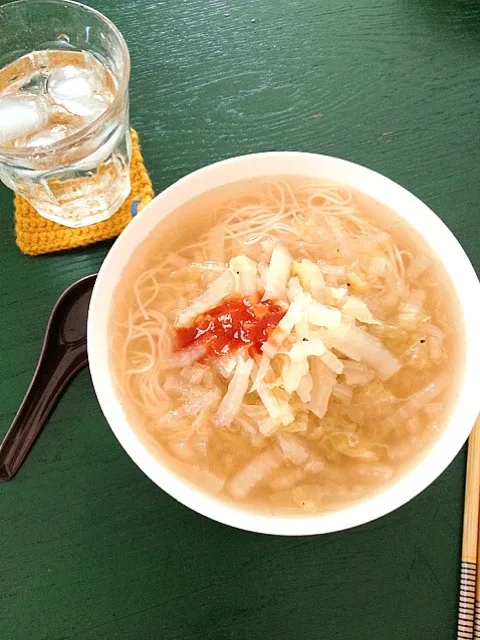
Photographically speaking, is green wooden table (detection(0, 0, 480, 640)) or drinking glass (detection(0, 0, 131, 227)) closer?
green wooden table (detection(0, 0, 480, 640))

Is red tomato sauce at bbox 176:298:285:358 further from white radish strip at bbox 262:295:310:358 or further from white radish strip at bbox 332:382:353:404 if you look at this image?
white radish strip at bbox 332:382:353:404

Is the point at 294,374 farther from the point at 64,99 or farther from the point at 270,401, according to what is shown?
the point at 64,99

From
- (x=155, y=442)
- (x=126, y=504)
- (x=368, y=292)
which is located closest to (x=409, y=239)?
(x=368, y=292)

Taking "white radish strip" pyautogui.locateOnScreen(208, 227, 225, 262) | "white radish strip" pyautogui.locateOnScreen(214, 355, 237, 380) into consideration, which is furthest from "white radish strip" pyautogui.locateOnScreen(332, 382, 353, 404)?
"white radish strip" pyautogui.locateOnScreen(208, 227, 225, 262)

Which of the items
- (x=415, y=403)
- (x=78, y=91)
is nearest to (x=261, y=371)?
(x=415, y=403)

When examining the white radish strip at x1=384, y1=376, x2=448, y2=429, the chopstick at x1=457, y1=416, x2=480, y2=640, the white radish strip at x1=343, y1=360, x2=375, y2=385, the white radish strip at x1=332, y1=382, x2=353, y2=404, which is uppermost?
the white radish strip at x1=343, y1=360, x2=375, y2=385

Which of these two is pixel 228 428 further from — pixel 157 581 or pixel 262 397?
pixel 157 581
